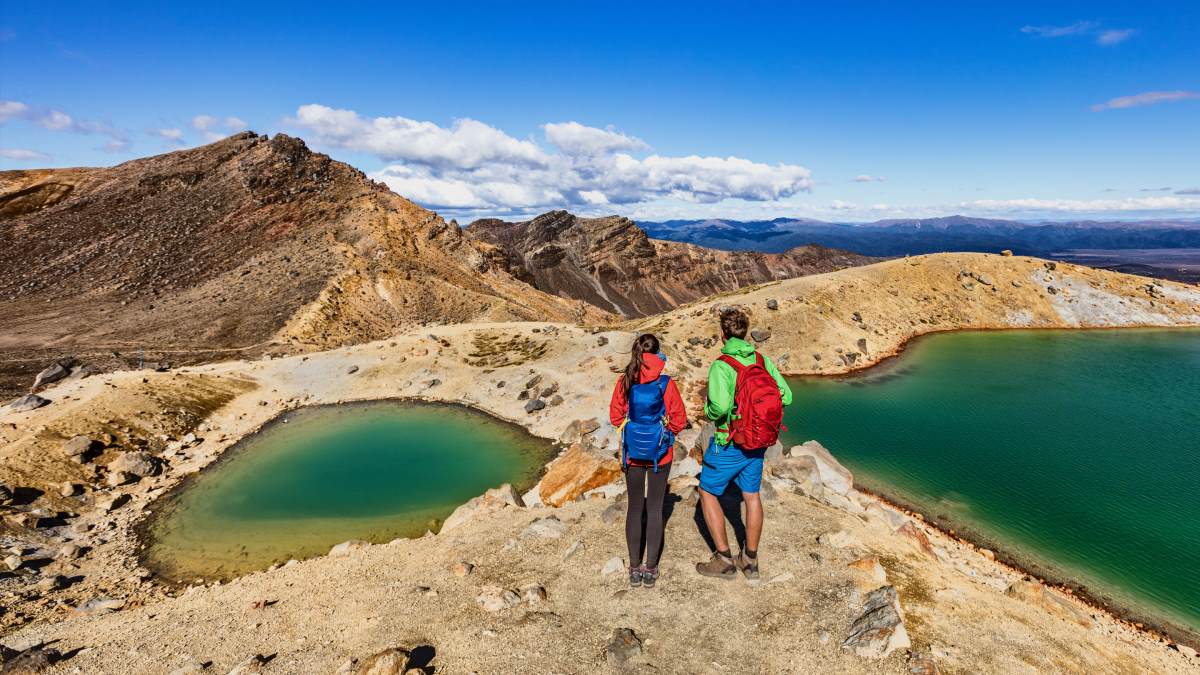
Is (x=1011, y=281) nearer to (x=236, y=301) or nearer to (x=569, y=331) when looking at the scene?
(x=569, y=331)

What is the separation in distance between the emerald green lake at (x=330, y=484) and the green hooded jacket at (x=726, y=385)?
1413 centimetres

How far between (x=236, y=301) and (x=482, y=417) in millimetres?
41423

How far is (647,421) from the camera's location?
8938 mm

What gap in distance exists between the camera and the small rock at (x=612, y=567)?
424 inches

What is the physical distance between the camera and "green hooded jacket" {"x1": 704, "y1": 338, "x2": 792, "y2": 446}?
856cm

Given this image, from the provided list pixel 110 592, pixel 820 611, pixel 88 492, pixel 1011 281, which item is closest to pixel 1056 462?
pixel 820 611

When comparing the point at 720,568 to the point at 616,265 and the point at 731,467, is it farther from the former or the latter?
the point at 616,265

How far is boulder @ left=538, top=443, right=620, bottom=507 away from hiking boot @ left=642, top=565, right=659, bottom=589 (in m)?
6.64

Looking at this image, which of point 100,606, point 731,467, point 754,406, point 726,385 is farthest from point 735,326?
point 100,606

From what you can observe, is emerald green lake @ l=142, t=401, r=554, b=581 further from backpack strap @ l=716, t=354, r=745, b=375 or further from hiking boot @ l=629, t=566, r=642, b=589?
backpack strap @ l=716, t=354, r=745, b=375

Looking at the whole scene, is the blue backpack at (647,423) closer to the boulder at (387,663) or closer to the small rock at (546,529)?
the boulder at (387,663)

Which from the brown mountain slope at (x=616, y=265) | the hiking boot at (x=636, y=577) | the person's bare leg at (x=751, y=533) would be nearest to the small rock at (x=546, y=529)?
the hiking boot at (x=636, y=577)

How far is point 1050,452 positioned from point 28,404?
48427 millimetres

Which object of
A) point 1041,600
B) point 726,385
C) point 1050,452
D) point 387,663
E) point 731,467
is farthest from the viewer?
point 1050,452
